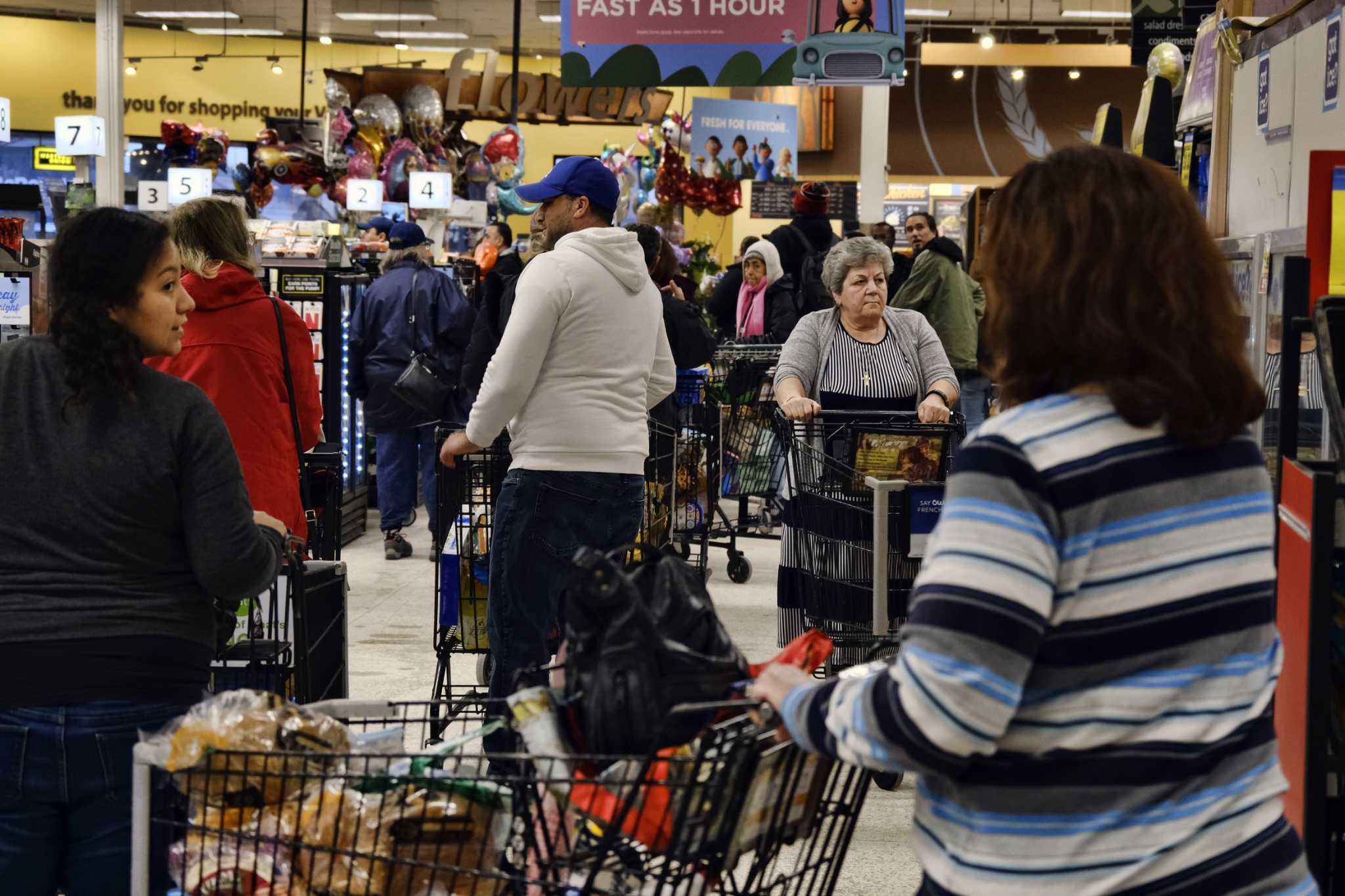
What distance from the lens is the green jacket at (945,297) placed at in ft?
29.9

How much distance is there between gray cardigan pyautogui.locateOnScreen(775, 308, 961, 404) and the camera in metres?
4.88

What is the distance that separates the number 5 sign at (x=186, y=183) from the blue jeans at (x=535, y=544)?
49.0ft

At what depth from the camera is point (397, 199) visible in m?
18.4

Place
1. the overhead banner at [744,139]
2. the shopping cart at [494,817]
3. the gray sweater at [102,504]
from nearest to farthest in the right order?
1. the shopping cart at [494,817]
2. the gray sweater at [102,504]
3. the overhead banner at [744,139]

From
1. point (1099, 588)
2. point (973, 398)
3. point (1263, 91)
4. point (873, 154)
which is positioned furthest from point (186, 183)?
point (1099, 588)

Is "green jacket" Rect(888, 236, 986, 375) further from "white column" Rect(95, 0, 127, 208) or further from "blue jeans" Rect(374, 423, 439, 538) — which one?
"white column" Rect(95, 0, 127, 208)

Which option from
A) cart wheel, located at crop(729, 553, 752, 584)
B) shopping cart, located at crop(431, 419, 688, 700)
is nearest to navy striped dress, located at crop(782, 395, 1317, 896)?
shopping cart, located at crop(431, 419, 688, 700)

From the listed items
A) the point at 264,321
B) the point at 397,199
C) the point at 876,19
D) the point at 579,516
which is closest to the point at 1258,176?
the point at 579,516

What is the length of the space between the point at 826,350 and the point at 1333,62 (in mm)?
1795

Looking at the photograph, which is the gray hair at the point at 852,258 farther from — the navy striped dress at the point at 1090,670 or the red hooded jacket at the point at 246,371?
the navy striped dress at the point at 1090,670

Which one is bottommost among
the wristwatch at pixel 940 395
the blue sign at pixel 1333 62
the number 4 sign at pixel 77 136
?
the wristwatch at pixel 940 395

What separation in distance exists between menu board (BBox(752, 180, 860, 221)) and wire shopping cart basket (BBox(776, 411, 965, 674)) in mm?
9491

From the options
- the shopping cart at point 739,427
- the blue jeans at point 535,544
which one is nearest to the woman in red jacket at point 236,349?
the blue jeans at point 535,544

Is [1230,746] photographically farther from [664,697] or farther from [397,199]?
[397,199]
